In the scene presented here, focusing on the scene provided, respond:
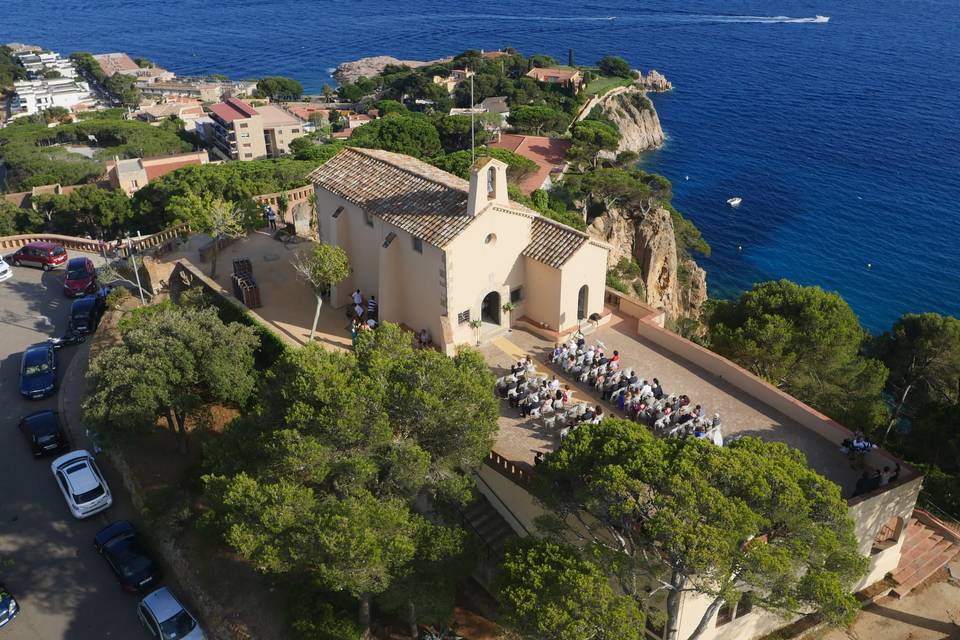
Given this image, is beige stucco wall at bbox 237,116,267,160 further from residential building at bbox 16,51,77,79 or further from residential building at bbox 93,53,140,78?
residential building at bbox 16,51,77,79

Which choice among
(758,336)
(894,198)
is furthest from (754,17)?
(758,336)

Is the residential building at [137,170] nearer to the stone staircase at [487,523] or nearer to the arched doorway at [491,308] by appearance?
the arched doorway at [491,308]

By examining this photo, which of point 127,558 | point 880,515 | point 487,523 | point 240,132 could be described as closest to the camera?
point 880,515

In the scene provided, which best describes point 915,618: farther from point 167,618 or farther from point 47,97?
point 47,97

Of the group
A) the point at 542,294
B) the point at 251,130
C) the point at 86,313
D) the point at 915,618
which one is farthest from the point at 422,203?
the point at 251,130

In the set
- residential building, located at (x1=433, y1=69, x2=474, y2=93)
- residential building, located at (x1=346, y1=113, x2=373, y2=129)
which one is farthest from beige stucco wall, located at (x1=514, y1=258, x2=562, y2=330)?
residential building, located at (x1=433, y1=69, x2=474, y2=93)

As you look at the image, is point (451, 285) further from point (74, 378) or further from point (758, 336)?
point (74, 378)
